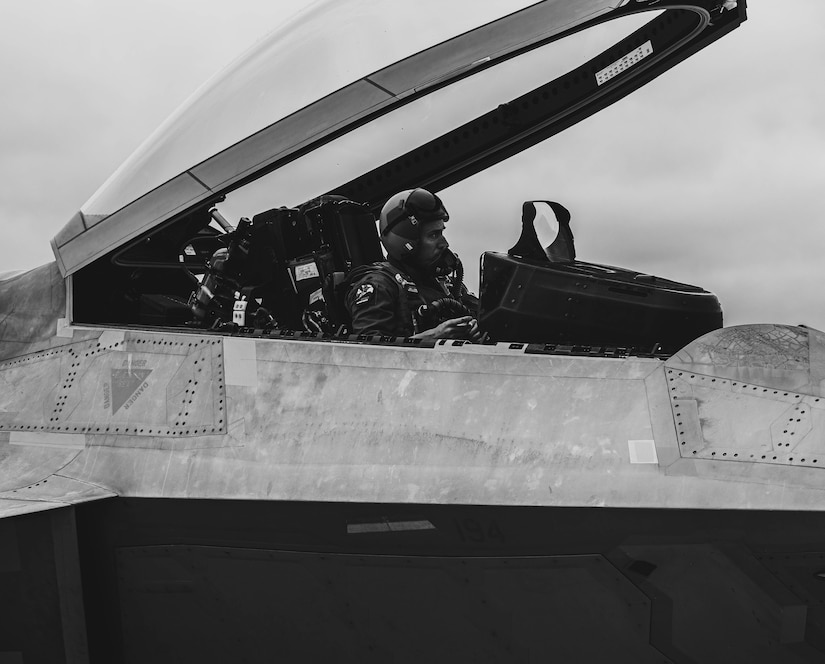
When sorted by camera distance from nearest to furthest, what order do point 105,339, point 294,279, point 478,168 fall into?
point 105,339
point 294,279
point 478,168

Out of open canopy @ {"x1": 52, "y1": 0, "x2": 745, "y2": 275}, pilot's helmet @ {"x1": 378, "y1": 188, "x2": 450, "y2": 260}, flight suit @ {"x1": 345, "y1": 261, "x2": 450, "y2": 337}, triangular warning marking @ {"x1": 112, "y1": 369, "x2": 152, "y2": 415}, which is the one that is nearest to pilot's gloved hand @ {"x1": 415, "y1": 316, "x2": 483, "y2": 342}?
flight suit @ {"x1": 345, "y1": 261, "x2": 450, "y2": 337}

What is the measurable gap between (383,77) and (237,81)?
0.87m

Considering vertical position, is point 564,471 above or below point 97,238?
below

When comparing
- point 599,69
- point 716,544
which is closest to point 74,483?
point 716,544

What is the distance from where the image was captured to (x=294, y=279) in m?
4.91

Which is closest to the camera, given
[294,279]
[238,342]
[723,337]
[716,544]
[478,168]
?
[716,544]

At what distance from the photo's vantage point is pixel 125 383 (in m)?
3.88

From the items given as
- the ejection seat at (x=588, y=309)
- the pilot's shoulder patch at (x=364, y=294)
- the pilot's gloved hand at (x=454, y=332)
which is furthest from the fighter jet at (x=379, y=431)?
the pilot's shoulder patch at (x=364, y=294)

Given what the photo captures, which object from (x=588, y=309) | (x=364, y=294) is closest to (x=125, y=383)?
(x=364, y=294)

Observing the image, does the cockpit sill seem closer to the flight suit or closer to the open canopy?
the flight suit

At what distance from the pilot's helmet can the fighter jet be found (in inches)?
13.3

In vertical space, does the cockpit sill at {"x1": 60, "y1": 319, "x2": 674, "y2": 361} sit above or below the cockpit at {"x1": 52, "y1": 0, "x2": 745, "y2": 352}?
below

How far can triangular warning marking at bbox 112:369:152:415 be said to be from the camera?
12.6ft

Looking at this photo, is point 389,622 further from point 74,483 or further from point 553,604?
point 74,483
